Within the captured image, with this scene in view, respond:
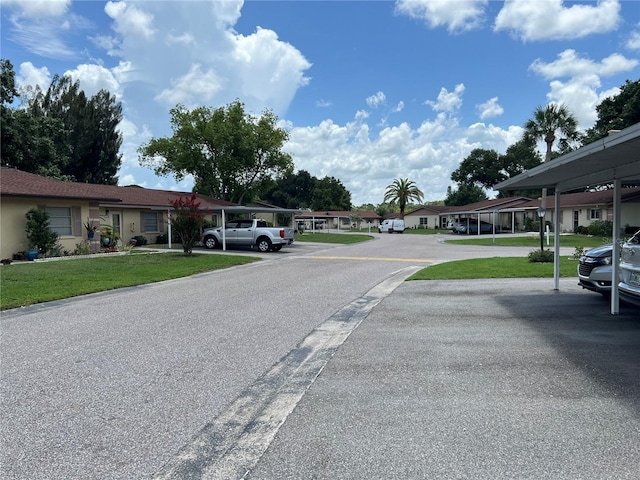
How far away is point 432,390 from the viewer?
14.7 ft

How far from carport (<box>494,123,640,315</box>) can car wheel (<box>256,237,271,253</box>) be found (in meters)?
16.0

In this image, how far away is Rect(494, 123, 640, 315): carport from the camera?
17.2 feet

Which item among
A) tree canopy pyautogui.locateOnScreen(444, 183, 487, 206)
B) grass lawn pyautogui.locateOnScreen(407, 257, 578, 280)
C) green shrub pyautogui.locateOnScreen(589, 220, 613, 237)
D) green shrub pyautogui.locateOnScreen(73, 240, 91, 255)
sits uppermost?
tree canopy pyautogui.locateOnScreen(444, 183, 487, 206)

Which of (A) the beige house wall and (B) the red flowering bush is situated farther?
(B) the red flowering bush

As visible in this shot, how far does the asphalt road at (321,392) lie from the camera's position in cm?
321

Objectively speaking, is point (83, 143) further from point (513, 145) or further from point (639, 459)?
point (513, 145)

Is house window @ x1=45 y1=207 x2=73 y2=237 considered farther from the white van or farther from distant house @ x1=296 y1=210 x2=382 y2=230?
distant house @ x1=296 y1=210 x2=382 y2=230

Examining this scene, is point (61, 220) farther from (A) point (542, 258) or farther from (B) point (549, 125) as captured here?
(B) point (549, 125)

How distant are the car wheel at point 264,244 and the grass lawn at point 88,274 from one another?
4.80 m

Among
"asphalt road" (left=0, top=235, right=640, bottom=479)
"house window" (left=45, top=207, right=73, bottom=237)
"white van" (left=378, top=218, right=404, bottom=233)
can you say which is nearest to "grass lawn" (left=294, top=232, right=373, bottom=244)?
"white van" (left=378, top=218, right=404, bottom=233)

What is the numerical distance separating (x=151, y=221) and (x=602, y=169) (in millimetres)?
25920

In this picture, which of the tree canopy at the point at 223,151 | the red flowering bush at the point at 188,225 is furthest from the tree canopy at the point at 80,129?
the red flowering bush at the point at 188,225

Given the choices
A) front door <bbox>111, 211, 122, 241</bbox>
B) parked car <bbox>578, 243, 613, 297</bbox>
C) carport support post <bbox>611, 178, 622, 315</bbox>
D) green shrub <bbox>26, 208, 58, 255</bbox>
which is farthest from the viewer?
front door <bbox>111, 211, 122, 241</bbox>

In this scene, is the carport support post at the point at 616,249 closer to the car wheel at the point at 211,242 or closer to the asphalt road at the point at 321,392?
the asphalt road at the point at 321,392
